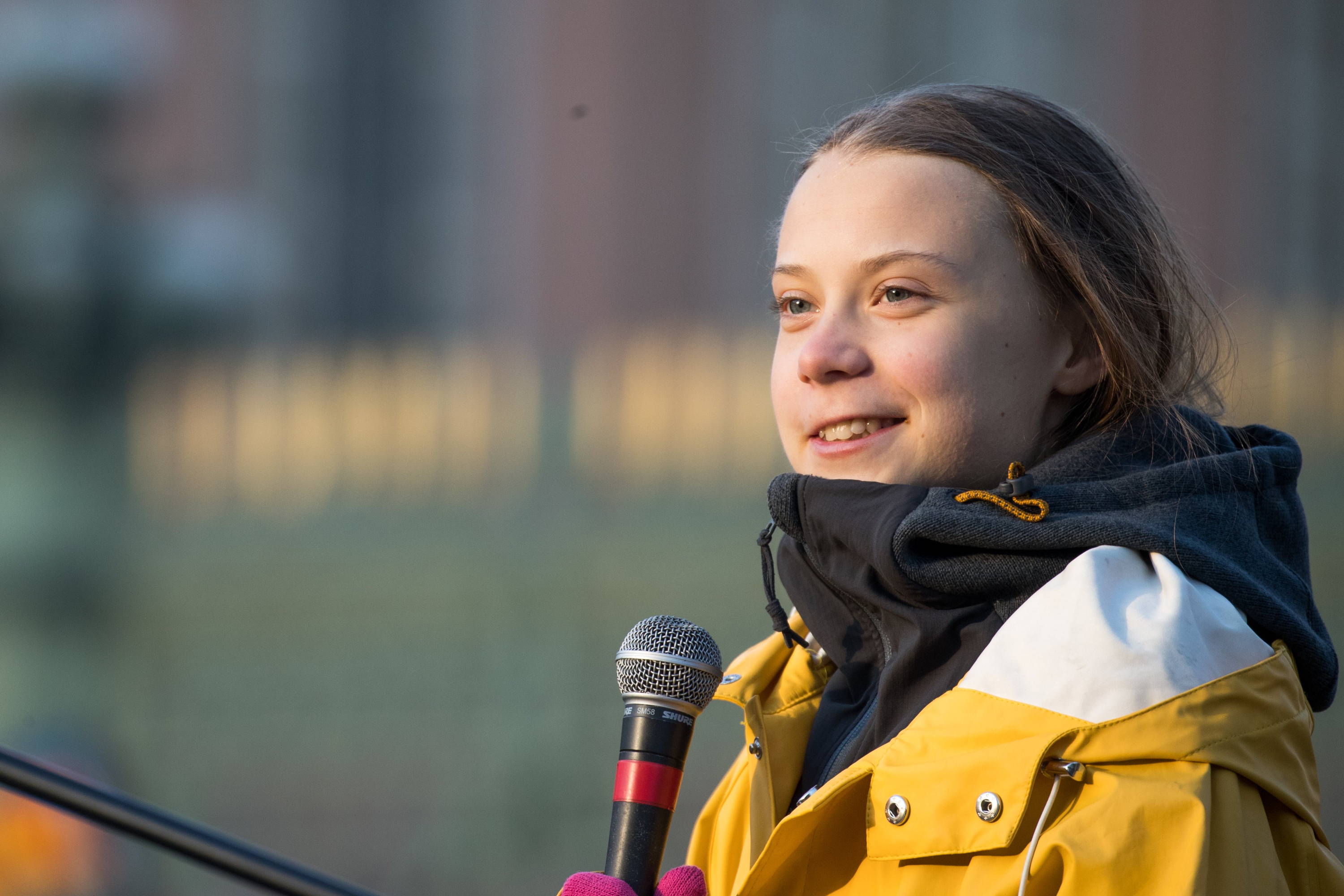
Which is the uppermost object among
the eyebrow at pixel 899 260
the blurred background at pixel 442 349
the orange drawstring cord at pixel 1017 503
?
the eyebrow at pixel 899 260

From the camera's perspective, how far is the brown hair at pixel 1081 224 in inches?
52.4

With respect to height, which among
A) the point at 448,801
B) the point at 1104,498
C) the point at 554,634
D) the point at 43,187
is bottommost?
the point at 448,801

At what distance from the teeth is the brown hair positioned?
0.61 feet

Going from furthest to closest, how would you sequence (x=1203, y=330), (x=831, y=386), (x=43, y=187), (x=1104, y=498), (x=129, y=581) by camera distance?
(x=129, y=581)
(x=43, y=187)
(x=1203, y=330)
(x=831, y=386)
(x=1104, y=498)

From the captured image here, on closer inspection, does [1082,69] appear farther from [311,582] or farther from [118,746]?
[118,746]

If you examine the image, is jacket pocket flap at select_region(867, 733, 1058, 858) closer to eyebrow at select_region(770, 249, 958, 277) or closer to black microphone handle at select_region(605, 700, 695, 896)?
black microphone handle at select_region(605, 700, 695, 896)

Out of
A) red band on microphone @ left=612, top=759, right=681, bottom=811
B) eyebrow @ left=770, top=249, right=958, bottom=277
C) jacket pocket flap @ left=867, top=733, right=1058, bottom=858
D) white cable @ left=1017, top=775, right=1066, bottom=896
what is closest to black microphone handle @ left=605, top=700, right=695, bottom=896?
red band on microphone @ left=612, top=759, right=681, bottom=811

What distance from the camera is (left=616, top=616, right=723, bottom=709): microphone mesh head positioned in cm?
122

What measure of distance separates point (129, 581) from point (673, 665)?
6171mm

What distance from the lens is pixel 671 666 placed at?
1.23m

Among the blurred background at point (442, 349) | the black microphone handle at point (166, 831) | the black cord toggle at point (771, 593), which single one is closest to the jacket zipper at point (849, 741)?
the black cord toggle at point (771, 593)

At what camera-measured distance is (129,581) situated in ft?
22.3

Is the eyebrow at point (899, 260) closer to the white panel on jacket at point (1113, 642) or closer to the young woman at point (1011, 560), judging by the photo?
the young woman at point (1011, 560)

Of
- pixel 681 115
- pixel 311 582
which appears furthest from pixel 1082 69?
pixel 311 582
